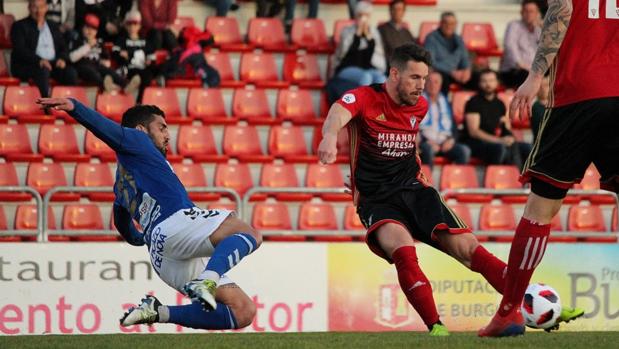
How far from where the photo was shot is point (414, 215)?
27.0ft

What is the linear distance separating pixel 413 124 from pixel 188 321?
2.18 metres

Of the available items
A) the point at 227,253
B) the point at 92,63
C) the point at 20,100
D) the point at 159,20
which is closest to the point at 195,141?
the point at 92,63

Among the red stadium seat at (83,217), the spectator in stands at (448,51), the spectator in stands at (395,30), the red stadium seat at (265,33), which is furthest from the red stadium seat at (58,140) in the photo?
the spectator in stands at (448,51)

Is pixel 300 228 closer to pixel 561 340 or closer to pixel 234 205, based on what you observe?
pixel 234 205

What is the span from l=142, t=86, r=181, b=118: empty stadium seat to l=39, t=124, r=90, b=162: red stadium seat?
3.31ft

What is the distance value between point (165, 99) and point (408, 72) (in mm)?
6916

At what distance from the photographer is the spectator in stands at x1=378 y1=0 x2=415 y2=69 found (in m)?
15.1

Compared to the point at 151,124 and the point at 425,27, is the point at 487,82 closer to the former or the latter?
the point at 425,27

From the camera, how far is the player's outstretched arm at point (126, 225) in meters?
7.94

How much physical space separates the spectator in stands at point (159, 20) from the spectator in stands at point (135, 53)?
0.35m

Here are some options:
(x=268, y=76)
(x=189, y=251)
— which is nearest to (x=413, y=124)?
(x=189, y=251)

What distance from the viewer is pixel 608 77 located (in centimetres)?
625

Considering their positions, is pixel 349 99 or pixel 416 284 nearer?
pixel 416 284

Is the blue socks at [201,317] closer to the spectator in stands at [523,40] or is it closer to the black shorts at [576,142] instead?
the black shorts at [576,142]
